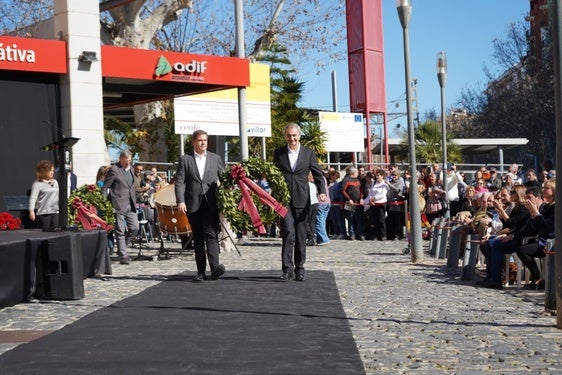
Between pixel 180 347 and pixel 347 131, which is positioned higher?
pixel 347 131

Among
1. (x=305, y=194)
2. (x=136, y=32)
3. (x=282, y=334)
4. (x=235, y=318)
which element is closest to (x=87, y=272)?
(x=305, y=194)

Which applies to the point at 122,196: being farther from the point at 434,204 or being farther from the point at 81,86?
the point at 434,204

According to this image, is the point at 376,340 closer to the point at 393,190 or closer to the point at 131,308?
the point at 131,308

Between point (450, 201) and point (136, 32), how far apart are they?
15.4m

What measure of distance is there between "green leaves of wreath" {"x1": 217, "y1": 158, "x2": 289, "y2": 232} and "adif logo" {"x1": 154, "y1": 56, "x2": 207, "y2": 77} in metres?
10.0

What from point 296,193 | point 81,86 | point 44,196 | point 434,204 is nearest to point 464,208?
point 434,204

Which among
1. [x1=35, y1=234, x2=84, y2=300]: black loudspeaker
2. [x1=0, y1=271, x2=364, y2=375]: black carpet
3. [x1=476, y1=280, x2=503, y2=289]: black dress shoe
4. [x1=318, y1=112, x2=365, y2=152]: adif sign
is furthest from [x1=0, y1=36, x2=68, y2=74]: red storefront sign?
[x1=318, y1=112, x2=365, y2=152]: adif sign

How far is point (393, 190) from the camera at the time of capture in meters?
25.7

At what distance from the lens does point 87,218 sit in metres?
16.0

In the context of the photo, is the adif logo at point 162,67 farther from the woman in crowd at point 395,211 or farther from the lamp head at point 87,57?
the woman in crowd at point 395,211

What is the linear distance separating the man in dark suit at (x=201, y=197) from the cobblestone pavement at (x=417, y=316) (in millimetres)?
928

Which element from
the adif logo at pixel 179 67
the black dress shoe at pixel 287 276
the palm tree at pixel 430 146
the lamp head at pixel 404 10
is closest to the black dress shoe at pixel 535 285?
the black dress shoe at pixel 287 276

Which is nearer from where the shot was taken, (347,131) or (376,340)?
(376,340)

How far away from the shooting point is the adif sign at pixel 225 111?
91.4ft
